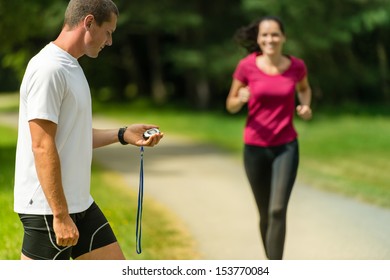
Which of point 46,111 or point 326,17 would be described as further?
point 326,17

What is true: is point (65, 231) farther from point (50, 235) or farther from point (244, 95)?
point (244, 95)

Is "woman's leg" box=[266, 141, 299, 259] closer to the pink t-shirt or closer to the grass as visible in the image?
the pink t-shirt

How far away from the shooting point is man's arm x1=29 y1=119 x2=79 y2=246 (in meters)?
2.85

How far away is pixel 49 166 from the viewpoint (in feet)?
9.38

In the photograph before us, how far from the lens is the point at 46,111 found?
283cm

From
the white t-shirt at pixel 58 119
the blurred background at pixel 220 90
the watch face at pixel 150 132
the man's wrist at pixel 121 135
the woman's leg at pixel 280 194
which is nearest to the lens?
the white t-shirt at pixel 58 119

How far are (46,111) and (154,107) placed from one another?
26406 mm

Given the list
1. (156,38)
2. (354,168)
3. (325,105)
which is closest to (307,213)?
(354,168)

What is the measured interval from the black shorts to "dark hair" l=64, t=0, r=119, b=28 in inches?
32.5

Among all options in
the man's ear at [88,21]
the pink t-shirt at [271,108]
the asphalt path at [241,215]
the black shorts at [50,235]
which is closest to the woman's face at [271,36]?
the pink t-shirt at [271,108]

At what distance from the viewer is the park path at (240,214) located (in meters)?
6.56

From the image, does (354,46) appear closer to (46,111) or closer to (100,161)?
(100,161)

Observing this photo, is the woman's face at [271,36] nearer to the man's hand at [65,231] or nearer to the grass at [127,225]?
the grass at [127,225]

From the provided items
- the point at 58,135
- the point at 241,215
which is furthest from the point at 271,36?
the point at 241,215
